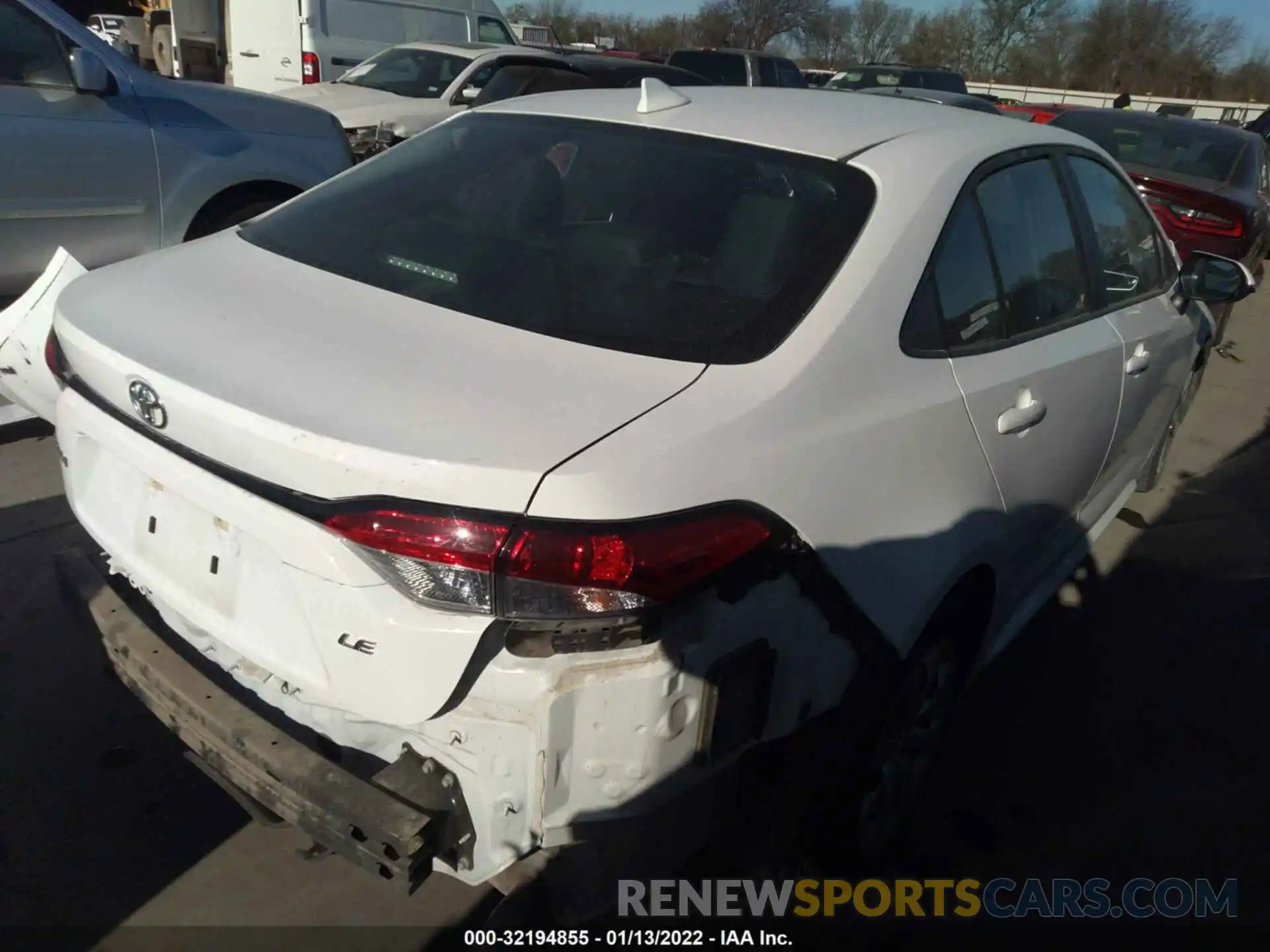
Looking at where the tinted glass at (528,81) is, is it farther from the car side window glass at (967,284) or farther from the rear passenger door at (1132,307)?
the car side window glass at (967,284)

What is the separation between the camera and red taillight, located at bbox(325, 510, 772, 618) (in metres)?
1.53

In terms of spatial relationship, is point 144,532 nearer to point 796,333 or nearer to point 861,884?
point 796,333

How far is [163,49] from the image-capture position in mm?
15617

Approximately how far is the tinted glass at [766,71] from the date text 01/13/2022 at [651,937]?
14779mm

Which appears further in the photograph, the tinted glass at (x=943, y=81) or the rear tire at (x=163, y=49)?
the tinted glass at (x=943, y=81)

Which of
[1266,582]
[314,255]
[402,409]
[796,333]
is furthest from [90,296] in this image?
[1266,582]

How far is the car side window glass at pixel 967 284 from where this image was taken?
2279mm

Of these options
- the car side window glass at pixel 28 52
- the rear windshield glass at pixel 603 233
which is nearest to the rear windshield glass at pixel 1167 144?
the rear windshield glass at pixel 603 233

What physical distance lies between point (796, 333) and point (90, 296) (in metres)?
1.48

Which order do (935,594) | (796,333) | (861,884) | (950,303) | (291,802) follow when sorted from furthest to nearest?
(861,884) → (950,303) → (935,594) → (796,333) → (291,802)

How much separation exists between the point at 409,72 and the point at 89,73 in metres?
6.93

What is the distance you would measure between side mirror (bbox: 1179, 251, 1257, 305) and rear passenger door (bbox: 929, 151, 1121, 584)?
3.39 ft

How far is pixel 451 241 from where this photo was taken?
7.75 ft

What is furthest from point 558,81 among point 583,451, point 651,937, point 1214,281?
point 583,451
